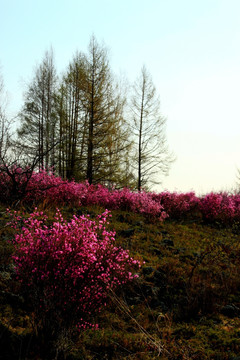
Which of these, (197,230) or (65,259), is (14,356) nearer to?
(65,259)

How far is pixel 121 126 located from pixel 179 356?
19.7 metres

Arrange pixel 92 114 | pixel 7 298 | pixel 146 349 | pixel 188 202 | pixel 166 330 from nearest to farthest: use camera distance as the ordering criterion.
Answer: pixel 146 349 < pixel 166 330 < pixel 7 298 < pixel 188 202 < pixel 92 114

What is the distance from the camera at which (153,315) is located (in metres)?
4.40

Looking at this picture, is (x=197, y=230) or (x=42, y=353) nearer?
(x=42, y=353)

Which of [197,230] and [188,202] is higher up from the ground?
[188,202]

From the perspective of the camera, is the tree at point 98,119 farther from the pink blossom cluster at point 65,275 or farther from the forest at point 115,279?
the pink blossom cluster at point 65,275

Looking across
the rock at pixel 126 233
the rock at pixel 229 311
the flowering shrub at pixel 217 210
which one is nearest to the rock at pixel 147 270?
the rock at pixel 229 311

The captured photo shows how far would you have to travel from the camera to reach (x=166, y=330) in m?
3.91

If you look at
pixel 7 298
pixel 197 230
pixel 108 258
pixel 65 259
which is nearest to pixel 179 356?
pixel 108 258

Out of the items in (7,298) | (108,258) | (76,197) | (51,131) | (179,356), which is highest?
(51,131)

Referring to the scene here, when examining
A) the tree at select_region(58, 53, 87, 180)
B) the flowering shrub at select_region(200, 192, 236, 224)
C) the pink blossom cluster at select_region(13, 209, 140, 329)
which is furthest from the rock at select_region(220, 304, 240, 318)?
the tree at select_region(58, 53, 87, 180)

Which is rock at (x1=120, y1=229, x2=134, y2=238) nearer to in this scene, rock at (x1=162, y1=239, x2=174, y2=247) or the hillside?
the hillside

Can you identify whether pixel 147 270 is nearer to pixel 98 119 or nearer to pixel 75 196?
pixel 75 196

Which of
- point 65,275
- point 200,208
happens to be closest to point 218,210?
point 200,208
